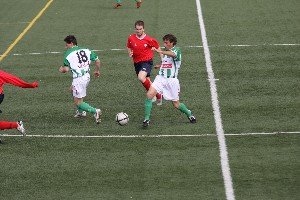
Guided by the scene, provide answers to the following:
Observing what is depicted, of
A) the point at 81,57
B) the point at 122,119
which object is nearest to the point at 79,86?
the point at 81,57

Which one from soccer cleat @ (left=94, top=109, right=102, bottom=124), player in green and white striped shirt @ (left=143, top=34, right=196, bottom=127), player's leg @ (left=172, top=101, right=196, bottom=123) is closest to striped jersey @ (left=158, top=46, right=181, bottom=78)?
player in green and white striped shirt @ (left=143, top=34, right=196, bottom=127)

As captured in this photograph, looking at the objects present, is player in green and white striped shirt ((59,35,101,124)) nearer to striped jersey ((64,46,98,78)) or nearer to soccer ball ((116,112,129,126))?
striped jersey ((64,46,98,78))

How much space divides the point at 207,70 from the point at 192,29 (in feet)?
18.9

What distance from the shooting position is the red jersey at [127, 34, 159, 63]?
770 inches

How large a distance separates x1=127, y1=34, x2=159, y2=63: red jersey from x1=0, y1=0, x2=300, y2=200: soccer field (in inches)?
41.8

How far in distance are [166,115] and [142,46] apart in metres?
2.11

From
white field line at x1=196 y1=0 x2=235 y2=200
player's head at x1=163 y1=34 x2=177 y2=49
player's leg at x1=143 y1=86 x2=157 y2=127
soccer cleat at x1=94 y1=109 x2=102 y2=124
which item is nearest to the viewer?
white field line at x1=196 y1=0 x2=235 y2=200

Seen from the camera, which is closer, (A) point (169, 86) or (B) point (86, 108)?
(A) point (169, 86)

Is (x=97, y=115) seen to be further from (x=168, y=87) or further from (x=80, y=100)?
(x=168, y=87)

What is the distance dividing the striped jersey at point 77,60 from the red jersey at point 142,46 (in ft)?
6.13

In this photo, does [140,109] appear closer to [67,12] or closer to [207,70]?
[207,70]

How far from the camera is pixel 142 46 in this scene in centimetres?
1964

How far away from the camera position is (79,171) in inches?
583

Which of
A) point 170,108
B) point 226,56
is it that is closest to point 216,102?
point 170,108
